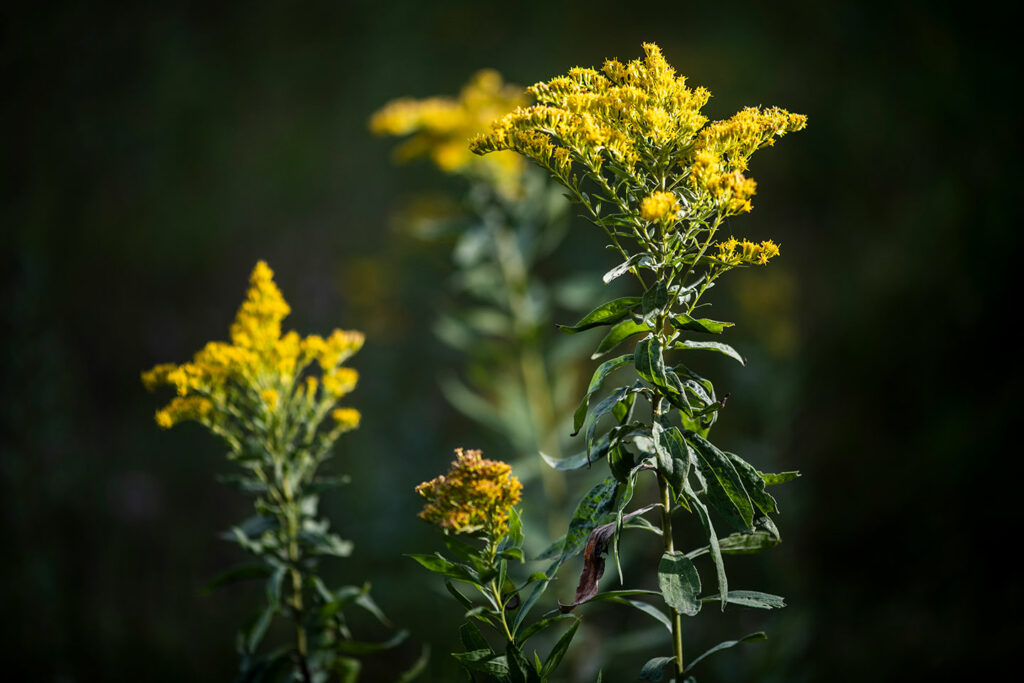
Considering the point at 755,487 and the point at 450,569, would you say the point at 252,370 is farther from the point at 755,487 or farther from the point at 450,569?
the point at 755,487

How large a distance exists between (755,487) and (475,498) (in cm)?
34

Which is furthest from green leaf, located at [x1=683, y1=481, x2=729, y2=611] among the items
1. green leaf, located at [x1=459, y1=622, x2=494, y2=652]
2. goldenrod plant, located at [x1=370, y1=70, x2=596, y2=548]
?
goldenrod plant, located at [x1=370, y1=70, x2=596, y2=548]

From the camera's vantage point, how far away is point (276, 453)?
1299 mm

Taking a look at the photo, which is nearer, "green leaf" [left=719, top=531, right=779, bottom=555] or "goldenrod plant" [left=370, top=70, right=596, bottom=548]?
"green leaf" [left=719, top=531, right=779, bottom=555]

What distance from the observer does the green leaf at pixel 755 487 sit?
906 mm

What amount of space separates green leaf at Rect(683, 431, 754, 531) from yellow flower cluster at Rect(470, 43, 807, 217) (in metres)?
0.29

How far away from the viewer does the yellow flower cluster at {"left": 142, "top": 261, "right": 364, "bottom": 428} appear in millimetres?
1258

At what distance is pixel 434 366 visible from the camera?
159 inches

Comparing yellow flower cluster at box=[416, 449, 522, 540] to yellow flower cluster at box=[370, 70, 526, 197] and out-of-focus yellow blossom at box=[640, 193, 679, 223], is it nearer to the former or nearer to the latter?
out-of-focus yellow blossom at box=[640, 193, 679, 223]

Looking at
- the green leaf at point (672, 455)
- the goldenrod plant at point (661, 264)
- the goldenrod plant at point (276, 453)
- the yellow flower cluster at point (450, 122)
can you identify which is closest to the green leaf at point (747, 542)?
the goldenrod plant at point (661, 264)

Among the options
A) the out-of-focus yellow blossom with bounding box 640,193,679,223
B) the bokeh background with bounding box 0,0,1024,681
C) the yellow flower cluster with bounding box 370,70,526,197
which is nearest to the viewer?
the out-of-focus yellow blossom with bounding box 640,193,679,223

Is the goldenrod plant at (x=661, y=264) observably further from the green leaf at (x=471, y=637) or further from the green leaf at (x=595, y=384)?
the green leaf at (x=471, y=637)

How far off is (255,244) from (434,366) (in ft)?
5.77

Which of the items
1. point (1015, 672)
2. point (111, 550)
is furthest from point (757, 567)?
point (111, 550)
